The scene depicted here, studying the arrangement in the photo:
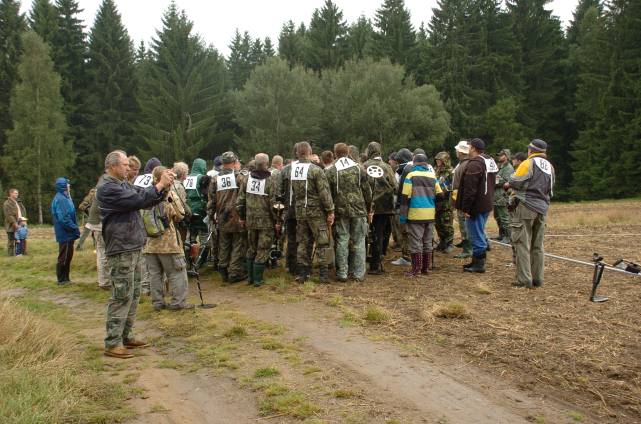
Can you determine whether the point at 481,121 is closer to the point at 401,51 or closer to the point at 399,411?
the point at 401,51

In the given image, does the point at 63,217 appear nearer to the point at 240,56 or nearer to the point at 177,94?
the point at 177,94

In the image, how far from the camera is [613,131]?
39.2m

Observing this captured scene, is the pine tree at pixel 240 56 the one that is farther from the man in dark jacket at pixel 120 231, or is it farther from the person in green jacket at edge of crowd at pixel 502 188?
the man in dark jacket at pixel 120 231

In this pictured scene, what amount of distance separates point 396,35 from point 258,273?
45.2 meters

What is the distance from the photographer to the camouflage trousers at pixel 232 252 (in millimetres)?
9273

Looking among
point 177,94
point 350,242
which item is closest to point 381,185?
point 350,242

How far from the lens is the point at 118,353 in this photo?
5543 mm

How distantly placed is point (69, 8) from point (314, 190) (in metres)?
43.9

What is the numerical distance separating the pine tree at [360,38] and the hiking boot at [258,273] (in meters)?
43.4

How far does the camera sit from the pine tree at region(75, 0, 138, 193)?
141ft

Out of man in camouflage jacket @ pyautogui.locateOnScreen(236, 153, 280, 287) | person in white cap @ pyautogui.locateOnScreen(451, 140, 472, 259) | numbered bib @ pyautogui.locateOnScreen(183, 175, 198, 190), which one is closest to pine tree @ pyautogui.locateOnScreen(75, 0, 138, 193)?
numbered bib @ pyautogui.locateOnScreen(183, 175, 198, 190)

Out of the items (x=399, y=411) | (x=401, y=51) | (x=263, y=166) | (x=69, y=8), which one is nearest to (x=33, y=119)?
(x=69, y=8)

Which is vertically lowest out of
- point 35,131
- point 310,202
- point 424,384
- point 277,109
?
point 424,384

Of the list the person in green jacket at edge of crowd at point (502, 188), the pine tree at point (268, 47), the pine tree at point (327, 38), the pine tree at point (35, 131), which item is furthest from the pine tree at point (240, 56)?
the person in green jacket at edge of crowd at point (502, 188)
